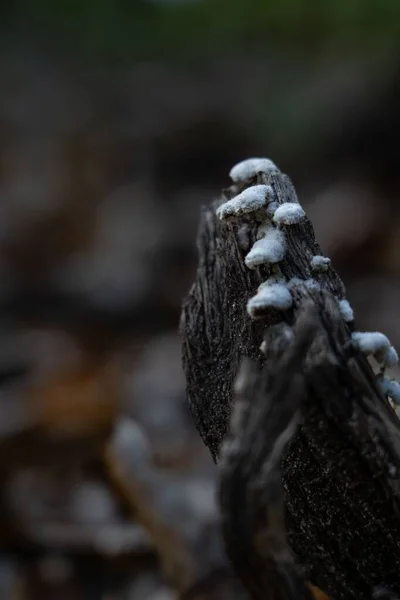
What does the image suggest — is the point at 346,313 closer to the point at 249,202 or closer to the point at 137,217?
the point at 249,202

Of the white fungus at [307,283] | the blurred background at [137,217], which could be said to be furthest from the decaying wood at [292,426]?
the blurred background at [137,217]

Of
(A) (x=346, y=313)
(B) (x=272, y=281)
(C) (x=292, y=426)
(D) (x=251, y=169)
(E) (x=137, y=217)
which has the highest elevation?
(E) (x=137, y=217)

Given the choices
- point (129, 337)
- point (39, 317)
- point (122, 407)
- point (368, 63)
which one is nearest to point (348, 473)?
point (122, 407)

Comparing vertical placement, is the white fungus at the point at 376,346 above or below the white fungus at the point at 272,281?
below

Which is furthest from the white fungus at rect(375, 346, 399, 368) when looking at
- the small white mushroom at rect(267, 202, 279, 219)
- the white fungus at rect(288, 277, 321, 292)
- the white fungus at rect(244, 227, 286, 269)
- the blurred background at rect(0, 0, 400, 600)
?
the blurred background at rect(0, 0, 400, 600)

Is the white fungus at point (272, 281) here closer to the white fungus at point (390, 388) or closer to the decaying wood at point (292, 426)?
the decaying wood at point (292, 426)

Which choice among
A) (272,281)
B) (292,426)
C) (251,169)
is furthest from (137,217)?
(292,426)

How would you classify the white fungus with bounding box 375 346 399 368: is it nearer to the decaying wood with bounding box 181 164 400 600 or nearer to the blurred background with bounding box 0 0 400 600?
the decaying wood with bounding box 181 164 400 600
